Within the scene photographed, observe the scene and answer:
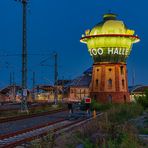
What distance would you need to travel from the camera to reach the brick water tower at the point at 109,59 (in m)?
73.1

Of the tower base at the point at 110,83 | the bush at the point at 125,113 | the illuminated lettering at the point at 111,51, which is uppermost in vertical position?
the illuminated lettering at the point at 111,51

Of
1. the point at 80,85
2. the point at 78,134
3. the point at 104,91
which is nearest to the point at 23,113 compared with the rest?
the point at 78,134

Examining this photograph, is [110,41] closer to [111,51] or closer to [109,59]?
[111,51]

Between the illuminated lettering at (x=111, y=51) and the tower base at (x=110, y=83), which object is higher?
the illuminated lettering at (x=111, y=51)

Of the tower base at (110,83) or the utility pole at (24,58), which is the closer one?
the utility pole at (24,58)

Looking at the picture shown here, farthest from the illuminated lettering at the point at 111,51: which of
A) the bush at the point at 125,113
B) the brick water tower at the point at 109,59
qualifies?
the bush at the point at 125,113

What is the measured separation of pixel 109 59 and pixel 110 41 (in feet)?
9.93

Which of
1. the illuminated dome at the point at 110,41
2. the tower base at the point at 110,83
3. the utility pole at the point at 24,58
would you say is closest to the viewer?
the utility pole at the point at 24,58

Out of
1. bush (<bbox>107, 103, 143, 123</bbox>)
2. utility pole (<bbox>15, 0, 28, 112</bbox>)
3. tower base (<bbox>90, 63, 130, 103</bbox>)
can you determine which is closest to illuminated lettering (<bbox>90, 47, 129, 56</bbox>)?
tower base (<bbox>90, 63, 130, 103</bbox>)

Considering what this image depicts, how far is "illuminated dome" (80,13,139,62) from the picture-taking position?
73.2m

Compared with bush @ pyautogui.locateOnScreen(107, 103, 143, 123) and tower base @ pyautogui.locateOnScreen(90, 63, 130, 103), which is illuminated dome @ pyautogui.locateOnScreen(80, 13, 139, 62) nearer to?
tower base @ pyautogui.locateOnScreen(90, 63, 130, 103)

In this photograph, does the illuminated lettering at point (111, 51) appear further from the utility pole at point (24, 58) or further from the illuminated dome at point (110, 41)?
the utility pole at point (24, 58)

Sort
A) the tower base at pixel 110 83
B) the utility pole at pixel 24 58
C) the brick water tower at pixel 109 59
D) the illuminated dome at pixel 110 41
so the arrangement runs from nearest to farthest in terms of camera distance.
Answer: the utility pole at pixel 24 58
the tower base at pixel 110 83
the brick water tower at pixel 109 59
the illuminated dome at pixel 110 41

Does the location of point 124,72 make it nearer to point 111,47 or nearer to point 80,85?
point 111,47
